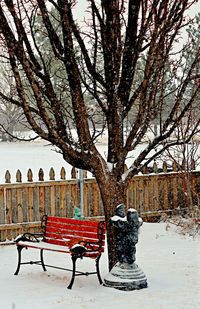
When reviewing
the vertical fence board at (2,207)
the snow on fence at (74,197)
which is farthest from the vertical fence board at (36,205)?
the vertical fence board at (2,207)

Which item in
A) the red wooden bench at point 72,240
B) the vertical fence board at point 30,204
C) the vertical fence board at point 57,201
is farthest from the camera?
the vertical fence board at point 57,201

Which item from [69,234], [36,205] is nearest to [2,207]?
[36,205]

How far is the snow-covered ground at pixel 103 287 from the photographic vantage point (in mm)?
6770

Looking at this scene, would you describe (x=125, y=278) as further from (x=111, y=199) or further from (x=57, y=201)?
(x=57, y=201)

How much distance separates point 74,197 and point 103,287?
455cm

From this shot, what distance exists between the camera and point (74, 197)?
1191cm

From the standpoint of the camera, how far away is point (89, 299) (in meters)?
6.94

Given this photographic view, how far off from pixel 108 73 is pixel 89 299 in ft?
9.05

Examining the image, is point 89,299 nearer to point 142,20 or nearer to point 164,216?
point 142,20

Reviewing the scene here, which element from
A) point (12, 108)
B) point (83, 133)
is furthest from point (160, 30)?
point (12, 108)

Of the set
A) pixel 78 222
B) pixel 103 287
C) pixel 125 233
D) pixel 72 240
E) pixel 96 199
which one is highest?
pixel 96 199

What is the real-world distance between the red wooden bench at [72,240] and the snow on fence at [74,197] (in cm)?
251

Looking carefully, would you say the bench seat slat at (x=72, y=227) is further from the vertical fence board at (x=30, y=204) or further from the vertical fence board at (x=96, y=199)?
the vertical fence board at (x=96, y=199)

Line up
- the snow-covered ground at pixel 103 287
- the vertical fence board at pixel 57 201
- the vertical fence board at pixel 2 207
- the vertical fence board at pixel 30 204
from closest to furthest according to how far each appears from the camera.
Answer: the snow-covered ground at pixel 103 287, the vertical fence board at pixel 2 207, the vertical fence board at pixel 30 204, the vertical fence board at pixel 57 201
